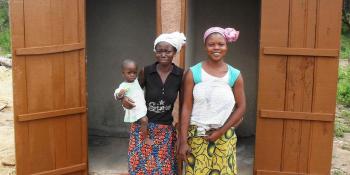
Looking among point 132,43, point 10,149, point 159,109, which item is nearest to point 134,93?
point 159,109

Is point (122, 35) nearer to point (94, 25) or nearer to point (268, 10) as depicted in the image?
point (94, 25)

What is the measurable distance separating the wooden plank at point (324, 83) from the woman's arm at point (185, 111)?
142cm

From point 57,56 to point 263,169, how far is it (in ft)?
7.00

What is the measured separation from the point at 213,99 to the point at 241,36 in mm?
3106

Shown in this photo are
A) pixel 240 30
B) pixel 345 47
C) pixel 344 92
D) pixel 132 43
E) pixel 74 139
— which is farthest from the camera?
pixel 345 47

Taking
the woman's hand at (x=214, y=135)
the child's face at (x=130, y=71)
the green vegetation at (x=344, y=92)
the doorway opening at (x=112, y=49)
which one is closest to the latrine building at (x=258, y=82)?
the child's face at (x=130, y=71)

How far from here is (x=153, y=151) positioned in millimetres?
3566

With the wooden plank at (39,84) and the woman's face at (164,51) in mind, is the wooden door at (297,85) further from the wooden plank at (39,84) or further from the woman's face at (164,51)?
the wooden plank at (39,84)

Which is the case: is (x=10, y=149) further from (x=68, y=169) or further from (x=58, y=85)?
(x=58, y=85)

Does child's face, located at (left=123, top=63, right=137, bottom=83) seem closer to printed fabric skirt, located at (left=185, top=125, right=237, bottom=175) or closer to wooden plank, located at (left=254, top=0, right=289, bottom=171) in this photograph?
printed fabric skirt, located at (left=185, top=125, right=237, bottom=175)

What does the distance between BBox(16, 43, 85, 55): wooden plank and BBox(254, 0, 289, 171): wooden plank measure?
165 centimetres

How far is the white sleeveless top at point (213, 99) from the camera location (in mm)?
3320

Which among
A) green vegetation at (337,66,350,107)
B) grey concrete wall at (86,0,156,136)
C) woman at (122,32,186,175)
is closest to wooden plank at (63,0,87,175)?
woman at (122,32,186,175)

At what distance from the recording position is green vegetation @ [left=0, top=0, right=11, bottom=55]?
13.4 metres
